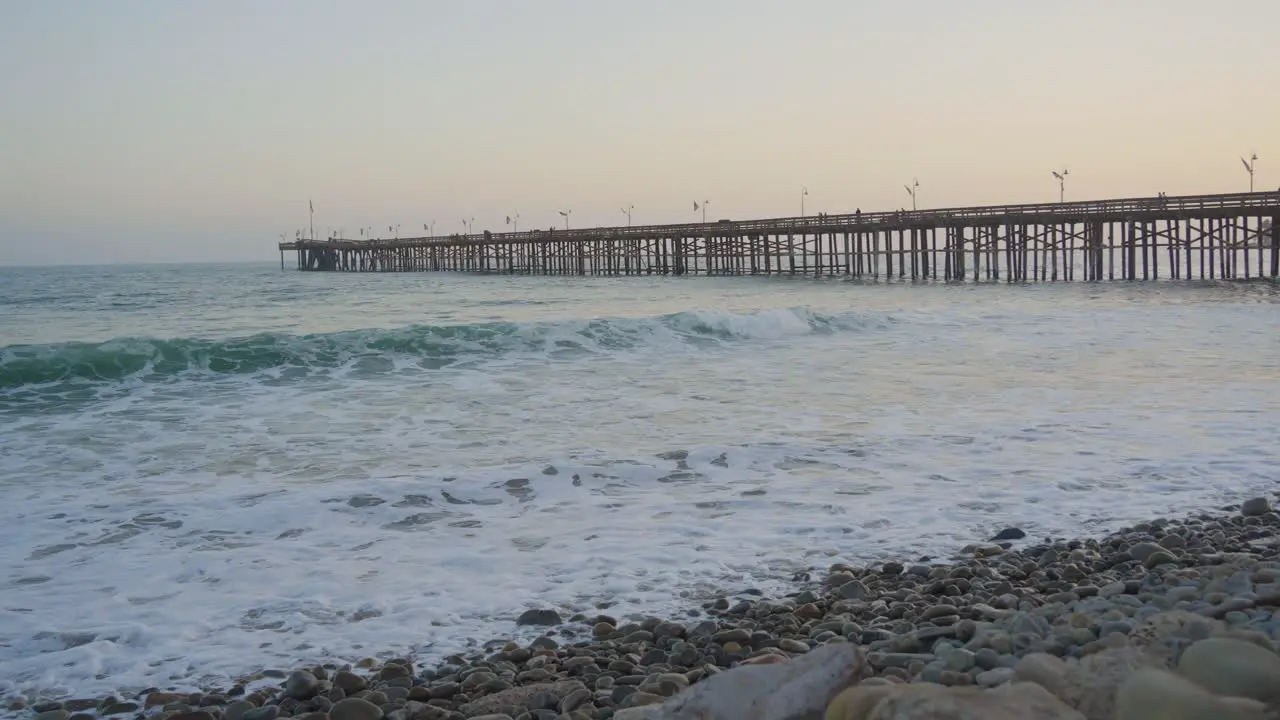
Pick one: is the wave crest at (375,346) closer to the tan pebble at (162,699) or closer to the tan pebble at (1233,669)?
the tan pebble at (162,699)

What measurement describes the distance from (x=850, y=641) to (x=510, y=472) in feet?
15.3

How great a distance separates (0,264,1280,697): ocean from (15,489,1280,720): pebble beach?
0.94ft

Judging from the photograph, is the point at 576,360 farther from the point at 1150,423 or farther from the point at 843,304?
the point at 843,304

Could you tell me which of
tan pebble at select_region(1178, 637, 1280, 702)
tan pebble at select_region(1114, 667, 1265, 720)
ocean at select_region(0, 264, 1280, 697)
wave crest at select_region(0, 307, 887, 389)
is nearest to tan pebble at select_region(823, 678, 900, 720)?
tan pebble at select_region(1114, 667, 1265, 720)

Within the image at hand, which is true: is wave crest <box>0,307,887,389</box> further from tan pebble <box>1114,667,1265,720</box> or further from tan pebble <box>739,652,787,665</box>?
tan pebble <box>1114,667,1265,720</box>

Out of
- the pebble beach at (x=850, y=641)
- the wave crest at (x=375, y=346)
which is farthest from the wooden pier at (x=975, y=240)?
the pebble beach at (x=850, y=641)

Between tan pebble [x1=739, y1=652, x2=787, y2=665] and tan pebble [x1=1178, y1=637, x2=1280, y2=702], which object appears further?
tan pebble [x1=739, y1=652, x2=787, y2=665]

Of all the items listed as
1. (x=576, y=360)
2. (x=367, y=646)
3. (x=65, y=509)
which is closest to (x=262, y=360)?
(x=576, y=360)

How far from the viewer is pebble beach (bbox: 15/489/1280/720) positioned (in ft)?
12.0

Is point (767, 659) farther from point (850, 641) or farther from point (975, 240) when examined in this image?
point (975, 240)

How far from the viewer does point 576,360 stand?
18203 mm

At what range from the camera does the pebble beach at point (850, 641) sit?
367 centimetres

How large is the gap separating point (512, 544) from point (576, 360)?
11.6m

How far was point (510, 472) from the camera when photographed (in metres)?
8.77
